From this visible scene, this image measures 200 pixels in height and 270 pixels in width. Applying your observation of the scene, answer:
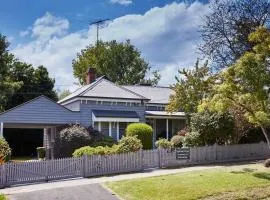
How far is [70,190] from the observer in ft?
65.4

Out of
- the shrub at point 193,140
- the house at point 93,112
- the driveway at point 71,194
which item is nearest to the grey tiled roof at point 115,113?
the house at point 93,112

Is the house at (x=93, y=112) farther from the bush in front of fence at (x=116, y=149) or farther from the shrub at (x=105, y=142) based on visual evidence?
the bush in front of fence at (x=116, y=149)

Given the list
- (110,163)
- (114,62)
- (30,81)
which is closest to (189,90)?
(110,163)

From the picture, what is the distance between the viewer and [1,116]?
109 ft

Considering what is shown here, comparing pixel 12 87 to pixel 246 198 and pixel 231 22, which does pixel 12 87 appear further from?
pixel 246 198

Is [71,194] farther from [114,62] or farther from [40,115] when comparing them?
[114,62]

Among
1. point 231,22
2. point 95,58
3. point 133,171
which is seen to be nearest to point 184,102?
point 231,22

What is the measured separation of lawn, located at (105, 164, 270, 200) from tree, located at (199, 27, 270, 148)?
3.15 metres

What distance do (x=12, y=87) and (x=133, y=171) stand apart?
66.0 ft

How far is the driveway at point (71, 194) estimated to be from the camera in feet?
60.6

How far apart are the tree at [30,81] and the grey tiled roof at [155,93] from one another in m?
15.9

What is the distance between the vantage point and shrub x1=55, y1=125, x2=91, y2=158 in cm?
3189

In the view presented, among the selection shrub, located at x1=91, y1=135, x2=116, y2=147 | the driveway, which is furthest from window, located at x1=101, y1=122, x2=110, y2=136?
the driveway

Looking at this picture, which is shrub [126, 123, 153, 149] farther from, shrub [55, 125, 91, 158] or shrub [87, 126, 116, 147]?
shrub [55, 125, 91, 158]
